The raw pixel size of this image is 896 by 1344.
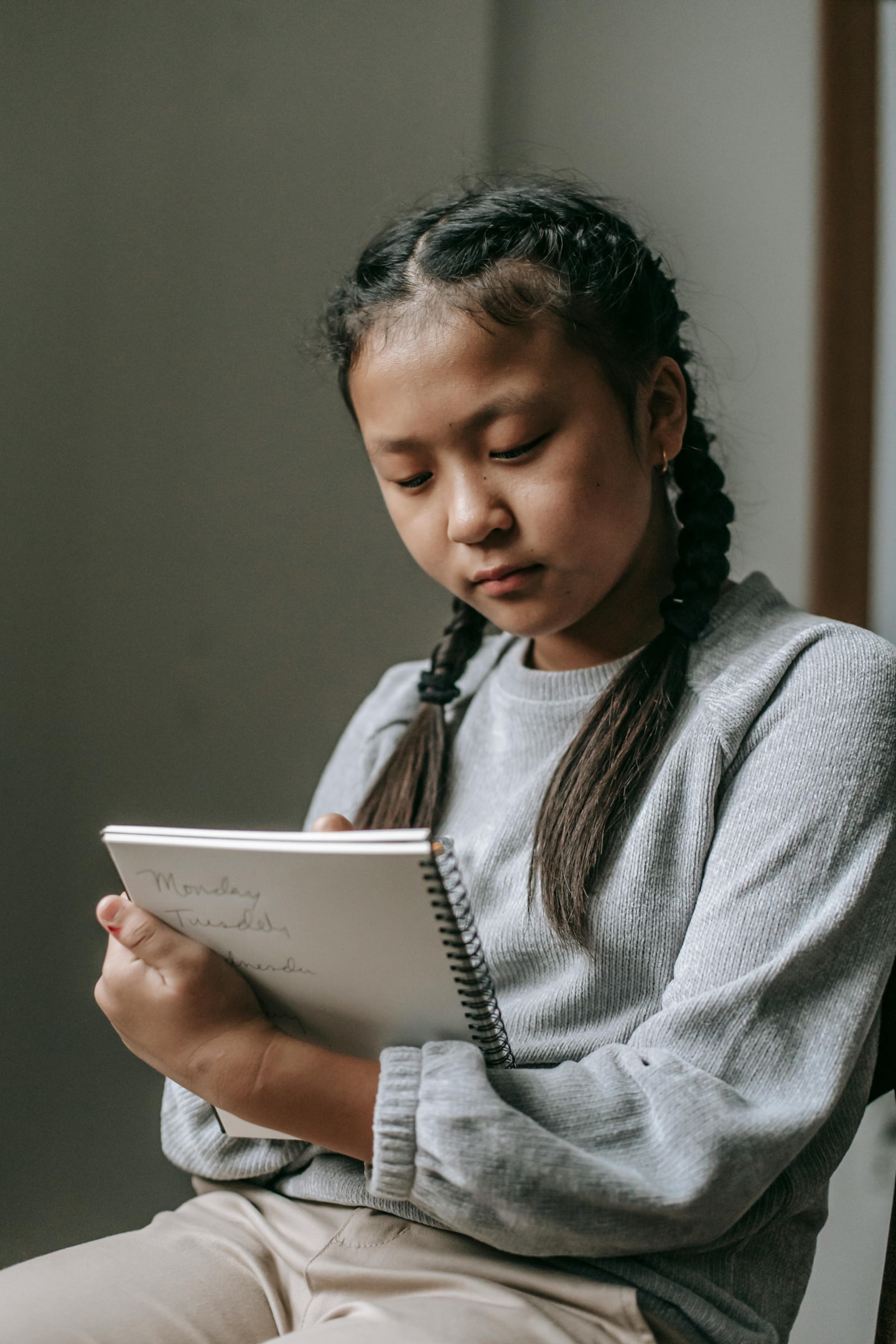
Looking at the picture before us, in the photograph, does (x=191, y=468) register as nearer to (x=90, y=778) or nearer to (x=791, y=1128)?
(x=90, y=778)

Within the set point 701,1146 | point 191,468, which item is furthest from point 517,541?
point 191,468

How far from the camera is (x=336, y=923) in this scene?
55cm

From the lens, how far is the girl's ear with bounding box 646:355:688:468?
75 cm

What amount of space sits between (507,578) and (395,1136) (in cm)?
34

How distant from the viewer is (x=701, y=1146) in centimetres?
52

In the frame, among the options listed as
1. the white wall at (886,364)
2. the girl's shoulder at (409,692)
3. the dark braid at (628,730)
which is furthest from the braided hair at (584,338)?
the white wall at (886,364)

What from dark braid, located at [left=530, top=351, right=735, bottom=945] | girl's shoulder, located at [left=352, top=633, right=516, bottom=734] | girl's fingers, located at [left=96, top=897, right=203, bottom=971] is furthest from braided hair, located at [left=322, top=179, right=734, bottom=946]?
girl's fingers, located at [left=96, top=897, right=203, bottom=971]

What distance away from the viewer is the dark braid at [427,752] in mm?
825

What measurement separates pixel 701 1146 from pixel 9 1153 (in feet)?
2.23

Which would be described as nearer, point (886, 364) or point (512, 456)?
point (512, 456)

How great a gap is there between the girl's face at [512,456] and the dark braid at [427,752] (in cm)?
14

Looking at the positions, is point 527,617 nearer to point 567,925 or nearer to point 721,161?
point 567,925

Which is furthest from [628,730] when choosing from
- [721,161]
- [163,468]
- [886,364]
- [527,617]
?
[721,161]

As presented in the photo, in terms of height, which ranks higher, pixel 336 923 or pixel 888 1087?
pixel 336 923
